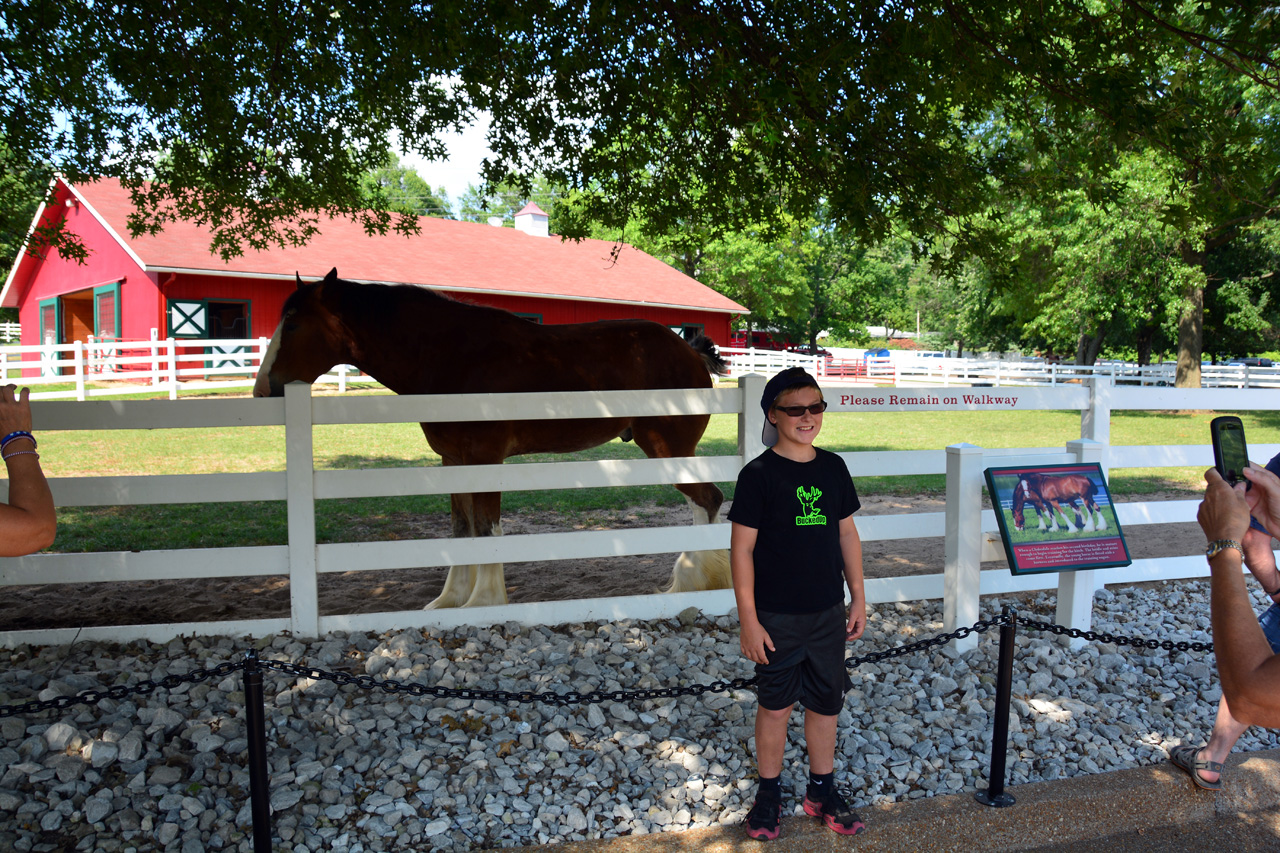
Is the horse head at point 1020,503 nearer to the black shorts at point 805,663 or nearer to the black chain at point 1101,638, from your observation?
the black chain at point 1101,638

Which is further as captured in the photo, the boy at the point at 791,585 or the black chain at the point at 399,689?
the boy at the point at 791,585

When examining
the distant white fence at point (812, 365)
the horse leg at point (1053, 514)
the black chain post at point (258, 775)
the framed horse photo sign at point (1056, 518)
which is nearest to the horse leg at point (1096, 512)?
the framed horse photo sign at point (1056, 518)

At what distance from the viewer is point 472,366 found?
5.48 metres

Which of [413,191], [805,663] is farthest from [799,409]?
[413,191]

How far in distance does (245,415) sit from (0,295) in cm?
3098

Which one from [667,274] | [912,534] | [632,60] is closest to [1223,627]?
[912,534]

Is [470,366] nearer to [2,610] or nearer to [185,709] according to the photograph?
[185,709]

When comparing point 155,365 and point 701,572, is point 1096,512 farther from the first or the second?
point 155,365

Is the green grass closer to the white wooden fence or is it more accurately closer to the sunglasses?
the white wooden fence

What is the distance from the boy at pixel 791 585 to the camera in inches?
115

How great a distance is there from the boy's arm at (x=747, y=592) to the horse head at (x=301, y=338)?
356 centimetres

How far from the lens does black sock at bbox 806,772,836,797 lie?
3088 mm

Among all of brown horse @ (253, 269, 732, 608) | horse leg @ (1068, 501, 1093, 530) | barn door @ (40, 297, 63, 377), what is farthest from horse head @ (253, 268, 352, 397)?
barn door @ (40, 297, 63, 377)

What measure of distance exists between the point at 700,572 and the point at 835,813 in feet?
8.11
